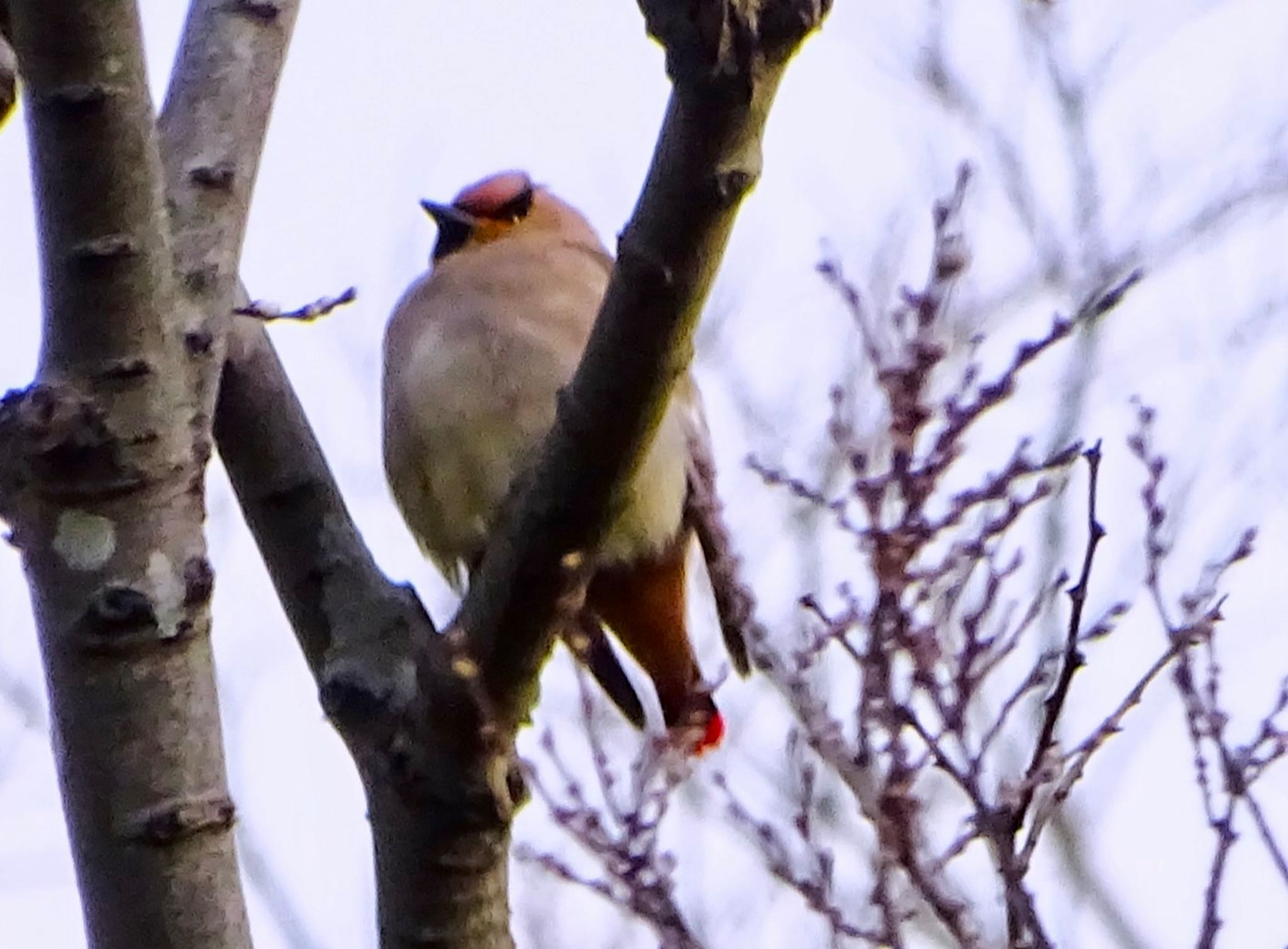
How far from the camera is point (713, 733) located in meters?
3.31

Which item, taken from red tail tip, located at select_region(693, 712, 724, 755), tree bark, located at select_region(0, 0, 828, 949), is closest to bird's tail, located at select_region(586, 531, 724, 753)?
red tail tip, located at select_region(693, 712, 724, 755)

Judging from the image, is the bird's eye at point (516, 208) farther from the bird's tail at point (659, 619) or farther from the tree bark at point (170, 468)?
the tree bark at point (170, 468)

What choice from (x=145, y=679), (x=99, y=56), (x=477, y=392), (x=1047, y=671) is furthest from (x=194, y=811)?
(x=477, y=392)

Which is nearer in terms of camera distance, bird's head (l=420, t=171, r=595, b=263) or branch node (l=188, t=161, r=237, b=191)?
branch node (l=188, t=161, r=237, b=191)

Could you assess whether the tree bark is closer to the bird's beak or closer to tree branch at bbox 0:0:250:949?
tree branch at bbox 0:0:250:949

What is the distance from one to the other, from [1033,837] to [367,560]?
0.72 m

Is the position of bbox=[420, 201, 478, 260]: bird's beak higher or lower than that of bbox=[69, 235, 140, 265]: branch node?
higher

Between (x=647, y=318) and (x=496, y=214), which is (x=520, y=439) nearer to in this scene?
(x=496, y=214)

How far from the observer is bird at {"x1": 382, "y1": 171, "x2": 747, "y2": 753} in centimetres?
312

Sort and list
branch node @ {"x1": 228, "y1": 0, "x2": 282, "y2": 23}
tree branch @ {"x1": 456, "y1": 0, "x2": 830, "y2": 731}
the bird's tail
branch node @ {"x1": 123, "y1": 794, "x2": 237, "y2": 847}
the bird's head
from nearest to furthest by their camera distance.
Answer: tree branch @ {"x1": 456, "y1": 0, "x2": 830, "y2": 731}, branch node @ {"x1": 123, "y1": 794, "x2": 237, "y2": 847}, branch node @ {"x1": 228, "y1": 0, "x2": 282, "y2": 23}, the bird's tail, the bird's head

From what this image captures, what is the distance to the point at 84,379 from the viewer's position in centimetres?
160

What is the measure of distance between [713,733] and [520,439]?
0.60 metres

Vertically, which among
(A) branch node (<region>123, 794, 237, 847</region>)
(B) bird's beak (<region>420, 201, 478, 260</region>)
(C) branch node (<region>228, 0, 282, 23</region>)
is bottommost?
(A) branch node (<region>123, 794, 237, 847</region>)

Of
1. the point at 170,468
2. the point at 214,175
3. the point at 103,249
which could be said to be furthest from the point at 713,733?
the point at 103,249
